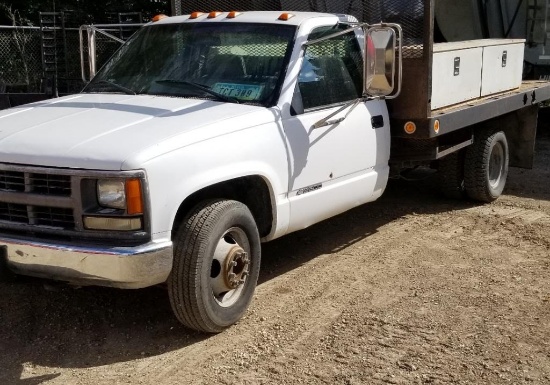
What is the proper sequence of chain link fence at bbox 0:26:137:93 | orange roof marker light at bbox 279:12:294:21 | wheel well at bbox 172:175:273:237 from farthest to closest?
chain link fence at bbox 0:26:137:93
orange roof marker light at bbox 279:12:294:21
wheel well at bbox 172:175:273:237

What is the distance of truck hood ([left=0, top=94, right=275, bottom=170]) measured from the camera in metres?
4.21

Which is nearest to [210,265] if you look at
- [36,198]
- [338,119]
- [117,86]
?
[36,198]

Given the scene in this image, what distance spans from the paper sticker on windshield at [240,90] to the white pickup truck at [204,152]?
0.01 meters

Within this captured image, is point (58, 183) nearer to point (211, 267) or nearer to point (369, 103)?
point (211, 267)

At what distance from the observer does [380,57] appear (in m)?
5.31

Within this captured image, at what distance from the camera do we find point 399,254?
6332mm

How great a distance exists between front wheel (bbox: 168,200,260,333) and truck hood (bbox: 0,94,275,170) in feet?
1.59

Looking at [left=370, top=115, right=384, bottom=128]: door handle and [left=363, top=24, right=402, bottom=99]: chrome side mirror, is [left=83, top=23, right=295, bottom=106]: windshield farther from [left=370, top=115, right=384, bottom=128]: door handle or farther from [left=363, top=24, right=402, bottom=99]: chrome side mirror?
[left=370, top=115, right=384, bottom=128]: door handle

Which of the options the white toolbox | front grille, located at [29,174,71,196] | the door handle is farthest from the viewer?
the white toolbox

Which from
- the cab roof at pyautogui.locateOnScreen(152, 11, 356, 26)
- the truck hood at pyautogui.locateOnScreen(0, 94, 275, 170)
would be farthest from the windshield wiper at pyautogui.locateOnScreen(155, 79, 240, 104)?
the cab roof at pyautogui.locateOnScreen(152, 11, 356, 26)

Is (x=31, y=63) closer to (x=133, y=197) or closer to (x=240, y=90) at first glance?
(x=240, y=90)

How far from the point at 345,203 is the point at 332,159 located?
447 mm

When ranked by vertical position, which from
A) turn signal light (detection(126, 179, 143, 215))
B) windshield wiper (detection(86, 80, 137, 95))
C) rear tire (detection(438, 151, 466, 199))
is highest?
windshield wiper (detection(86, 80, 137, 95))

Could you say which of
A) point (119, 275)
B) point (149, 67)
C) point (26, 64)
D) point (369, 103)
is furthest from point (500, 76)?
point (26, 64)
